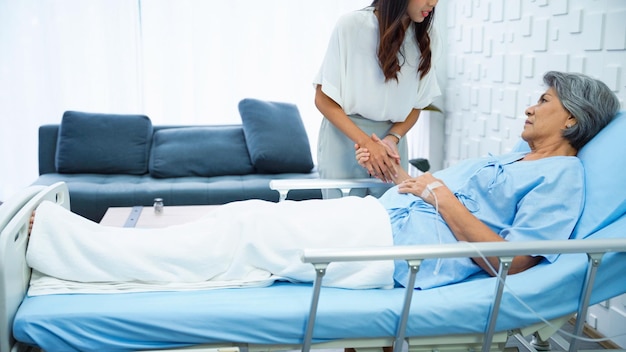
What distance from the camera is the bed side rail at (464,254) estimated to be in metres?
1.71

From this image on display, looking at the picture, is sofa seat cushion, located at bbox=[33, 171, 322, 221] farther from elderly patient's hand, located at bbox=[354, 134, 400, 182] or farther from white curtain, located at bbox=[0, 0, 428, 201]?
elderly patient's hand, located at bbox=[354, 134, 400, 182]

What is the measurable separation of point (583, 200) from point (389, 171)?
2.38 ft

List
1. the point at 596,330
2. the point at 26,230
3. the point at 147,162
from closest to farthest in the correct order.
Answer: the point at 26,230, the point at 596,330, the point at 147,162

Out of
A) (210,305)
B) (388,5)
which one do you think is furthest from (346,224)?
(388,5)

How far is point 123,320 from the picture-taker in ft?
5.82

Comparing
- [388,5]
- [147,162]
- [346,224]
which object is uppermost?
[388,5]

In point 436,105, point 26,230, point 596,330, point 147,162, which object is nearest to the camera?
point 26,230

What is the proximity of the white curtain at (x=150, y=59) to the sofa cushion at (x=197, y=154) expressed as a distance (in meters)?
0.52

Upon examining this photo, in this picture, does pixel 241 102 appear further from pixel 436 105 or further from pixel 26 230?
pixel 26 230

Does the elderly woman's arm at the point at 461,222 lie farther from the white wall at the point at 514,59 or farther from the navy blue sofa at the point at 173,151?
the navy blue sofa at the point at 173,151

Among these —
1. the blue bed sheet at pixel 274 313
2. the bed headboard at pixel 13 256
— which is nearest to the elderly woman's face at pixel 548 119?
the blue bed sheet at pixel 274 313

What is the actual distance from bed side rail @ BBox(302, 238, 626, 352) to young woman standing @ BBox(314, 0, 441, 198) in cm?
86

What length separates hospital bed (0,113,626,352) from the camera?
5.79 ft

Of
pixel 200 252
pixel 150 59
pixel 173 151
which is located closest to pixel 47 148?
pixel 173 151
